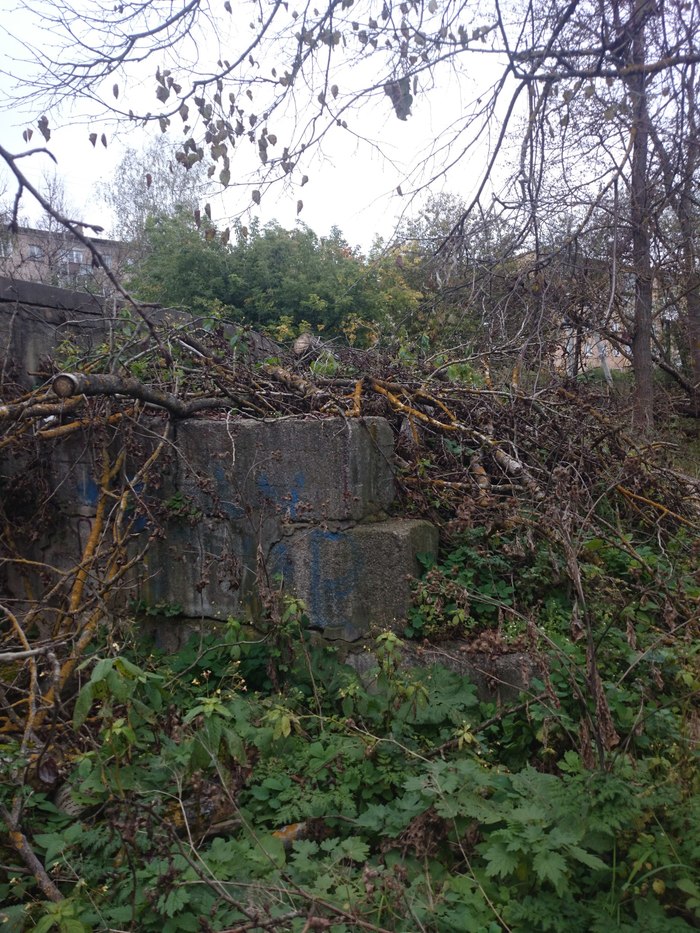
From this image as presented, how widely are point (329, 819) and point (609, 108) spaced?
384 centimetres

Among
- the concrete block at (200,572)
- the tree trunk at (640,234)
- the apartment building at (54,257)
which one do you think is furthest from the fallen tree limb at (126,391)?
the tree trunk at (640,234)

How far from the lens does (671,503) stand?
14.4ft

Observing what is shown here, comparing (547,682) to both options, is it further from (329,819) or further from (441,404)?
(441,404)

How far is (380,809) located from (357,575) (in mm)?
1244

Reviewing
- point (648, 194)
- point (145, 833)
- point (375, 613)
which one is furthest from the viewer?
point (648, 194)

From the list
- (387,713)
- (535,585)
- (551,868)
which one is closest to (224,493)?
(387,713)

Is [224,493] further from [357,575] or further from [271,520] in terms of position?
[357,575]

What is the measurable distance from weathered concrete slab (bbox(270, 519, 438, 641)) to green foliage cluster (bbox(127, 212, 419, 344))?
29.9 ft

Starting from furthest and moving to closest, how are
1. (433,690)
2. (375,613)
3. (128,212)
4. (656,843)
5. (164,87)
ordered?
(128,212) → (164,87) → (375,613) → (433,690) → (656,843)

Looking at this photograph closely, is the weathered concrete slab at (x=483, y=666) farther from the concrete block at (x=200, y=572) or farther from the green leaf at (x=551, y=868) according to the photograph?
the green leaf at (x=551, y=868)

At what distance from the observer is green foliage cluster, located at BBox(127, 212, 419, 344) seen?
12934 millimetres

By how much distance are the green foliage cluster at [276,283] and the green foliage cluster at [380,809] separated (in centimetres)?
994

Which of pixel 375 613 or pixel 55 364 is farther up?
pixel 55 364

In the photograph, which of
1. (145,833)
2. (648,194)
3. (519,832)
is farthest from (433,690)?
(648,194)
